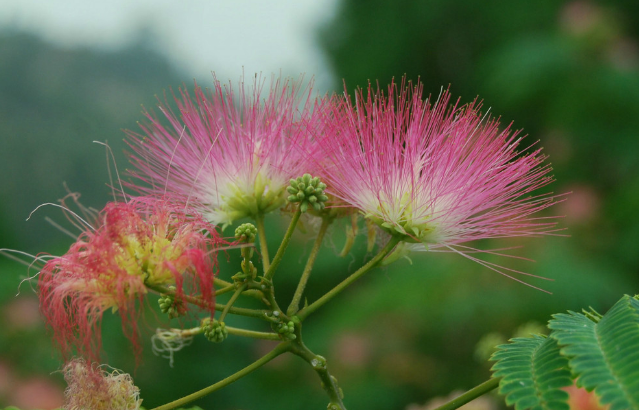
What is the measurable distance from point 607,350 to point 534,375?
141mm

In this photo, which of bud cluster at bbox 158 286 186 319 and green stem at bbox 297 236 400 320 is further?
green stem at bbox 297 236 400 320

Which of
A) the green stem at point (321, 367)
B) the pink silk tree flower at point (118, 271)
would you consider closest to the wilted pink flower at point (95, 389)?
the pink silk tree flower at point (118, 271)

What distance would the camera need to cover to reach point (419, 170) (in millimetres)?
1510

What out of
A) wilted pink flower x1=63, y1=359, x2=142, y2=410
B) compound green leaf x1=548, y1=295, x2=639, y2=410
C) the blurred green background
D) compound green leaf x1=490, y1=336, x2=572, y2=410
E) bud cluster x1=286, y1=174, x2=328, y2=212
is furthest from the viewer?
the blurred green background

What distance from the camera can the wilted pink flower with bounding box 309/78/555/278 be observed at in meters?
→ 1.46

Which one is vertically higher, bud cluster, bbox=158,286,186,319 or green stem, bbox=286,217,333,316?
green stem, bbox=286,217,333,316

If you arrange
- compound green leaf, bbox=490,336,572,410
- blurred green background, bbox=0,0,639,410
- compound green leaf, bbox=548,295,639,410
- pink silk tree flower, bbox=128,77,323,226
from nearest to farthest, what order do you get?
compound green leaf, bbox=548,295,639,410 → compound green leaf, bbox=490,336,572,410 → pink silk tree flower, bbox=128,77,323,226 → blurred green background, bbox=0,0,639,410

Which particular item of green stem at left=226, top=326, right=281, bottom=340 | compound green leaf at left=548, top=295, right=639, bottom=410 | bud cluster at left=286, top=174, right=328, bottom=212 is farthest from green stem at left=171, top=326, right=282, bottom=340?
compound green leaf at left=548, top=295, right=639, bottom=410

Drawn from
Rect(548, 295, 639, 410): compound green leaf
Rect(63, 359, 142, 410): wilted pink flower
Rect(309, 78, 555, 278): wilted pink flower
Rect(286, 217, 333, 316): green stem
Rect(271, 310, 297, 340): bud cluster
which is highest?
Rect(309, 78, 555, 278): wilted pink flower

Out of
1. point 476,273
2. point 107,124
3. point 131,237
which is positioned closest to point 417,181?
point 131,237

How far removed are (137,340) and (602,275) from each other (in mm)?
3353

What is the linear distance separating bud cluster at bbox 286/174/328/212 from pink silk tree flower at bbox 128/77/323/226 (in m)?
0.14

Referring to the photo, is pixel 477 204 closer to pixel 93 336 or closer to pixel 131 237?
pixel 131 237

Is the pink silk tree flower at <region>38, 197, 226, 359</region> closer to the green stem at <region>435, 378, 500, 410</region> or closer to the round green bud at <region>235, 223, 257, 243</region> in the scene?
the round green bud at <region>235, 223, 257, 243</region>
